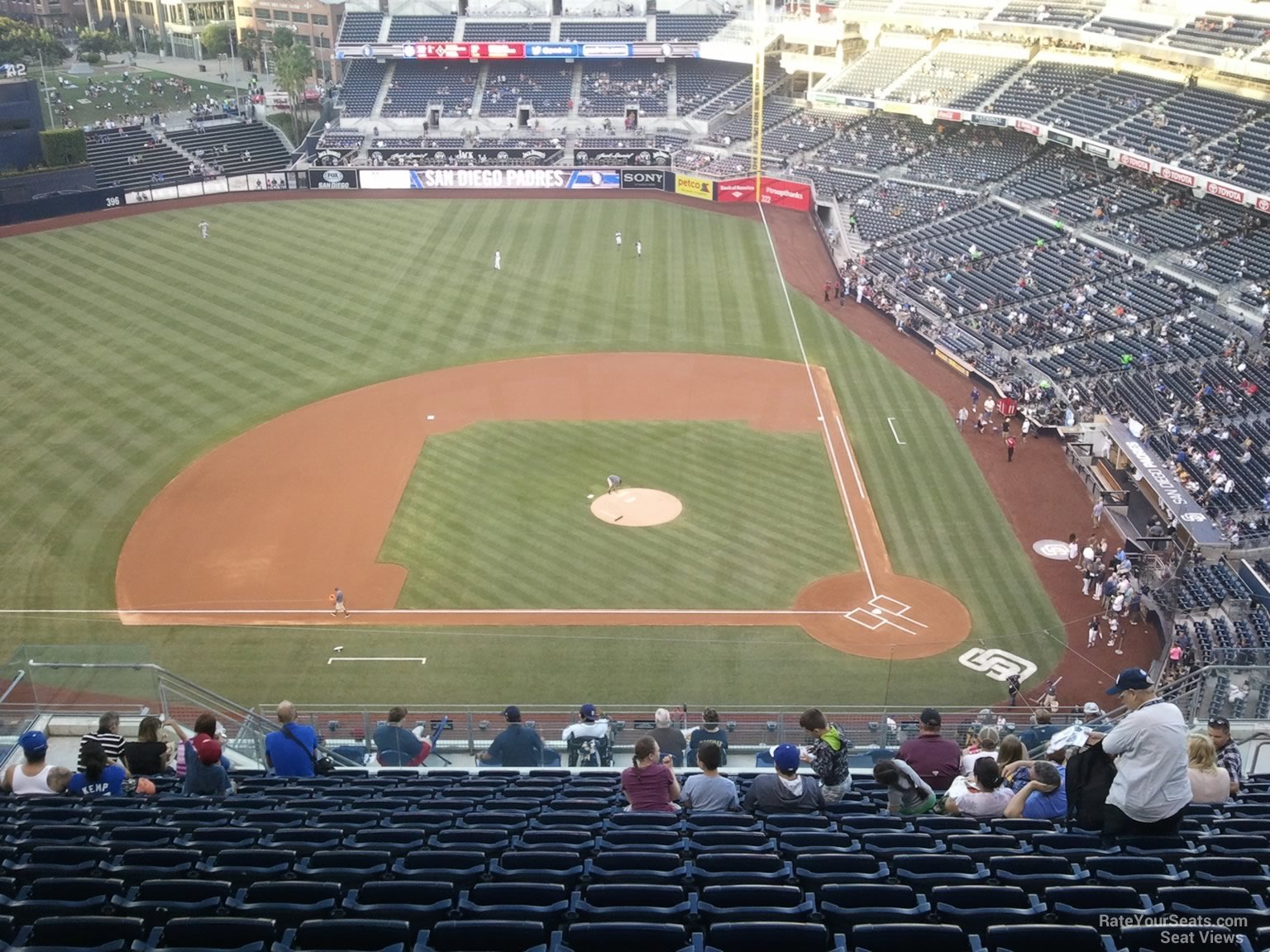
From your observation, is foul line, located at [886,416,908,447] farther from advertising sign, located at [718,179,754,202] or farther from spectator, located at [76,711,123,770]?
advertising sign, located at [718,179,754,202]

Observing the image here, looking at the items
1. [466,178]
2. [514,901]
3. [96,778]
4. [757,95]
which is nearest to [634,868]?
[514,901]

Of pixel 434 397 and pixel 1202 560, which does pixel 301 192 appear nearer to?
pixel 434 397

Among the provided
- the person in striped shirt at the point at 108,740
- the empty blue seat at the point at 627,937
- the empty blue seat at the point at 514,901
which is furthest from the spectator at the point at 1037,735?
the person in striped shirt at the point at 108,740

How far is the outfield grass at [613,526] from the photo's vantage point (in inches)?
1148

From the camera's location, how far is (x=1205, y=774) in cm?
1067

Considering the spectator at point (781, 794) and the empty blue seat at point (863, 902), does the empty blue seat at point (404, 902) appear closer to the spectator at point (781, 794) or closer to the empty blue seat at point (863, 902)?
the empty blue seat at point (863, 902)

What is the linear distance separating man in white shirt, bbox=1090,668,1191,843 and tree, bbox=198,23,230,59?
333ft

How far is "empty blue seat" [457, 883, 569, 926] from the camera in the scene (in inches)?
323

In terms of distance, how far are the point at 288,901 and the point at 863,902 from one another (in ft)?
13.5

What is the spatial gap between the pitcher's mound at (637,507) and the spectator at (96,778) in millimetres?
20478

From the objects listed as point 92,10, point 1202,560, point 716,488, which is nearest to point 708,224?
point 716,488

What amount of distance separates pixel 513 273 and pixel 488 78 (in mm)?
31292

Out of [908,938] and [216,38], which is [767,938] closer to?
[908,938]

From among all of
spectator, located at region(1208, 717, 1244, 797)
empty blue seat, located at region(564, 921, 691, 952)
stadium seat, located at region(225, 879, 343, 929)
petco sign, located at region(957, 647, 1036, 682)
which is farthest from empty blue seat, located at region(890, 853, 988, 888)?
petco sign, located at region(957, 647, 1036, 682)
